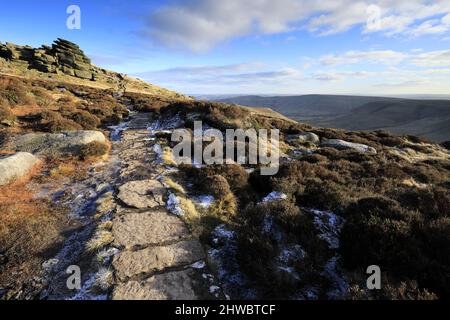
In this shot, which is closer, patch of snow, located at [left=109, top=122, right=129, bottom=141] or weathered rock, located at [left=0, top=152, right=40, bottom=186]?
weathered rock, located at [left=0, top=152, right=40, bottom=186]

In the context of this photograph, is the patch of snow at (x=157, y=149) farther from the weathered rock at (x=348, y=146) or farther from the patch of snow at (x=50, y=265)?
the weathered rock at (x=348, y=146)

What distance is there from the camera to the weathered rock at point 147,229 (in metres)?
6.02

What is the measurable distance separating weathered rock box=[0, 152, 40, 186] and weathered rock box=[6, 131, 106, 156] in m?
1.17

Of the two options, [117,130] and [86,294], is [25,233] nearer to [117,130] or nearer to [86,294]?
[86,294]

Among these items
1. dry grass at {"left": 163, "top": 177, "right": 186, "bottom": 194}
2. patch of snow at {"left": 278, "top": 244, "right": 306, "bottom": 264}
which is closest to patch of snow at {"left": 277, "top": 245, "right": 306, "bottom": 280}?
patch of snow at {"left": 278, "top": 244, "right": 306, "bottom": 264}

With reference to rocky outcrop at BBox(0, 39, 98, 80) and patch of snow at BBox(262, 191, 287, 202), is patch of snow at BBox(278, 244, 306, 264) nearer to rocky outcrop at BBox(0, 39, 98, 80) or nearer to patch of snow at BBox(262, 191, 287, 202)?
patch of snow at BBox(262, 191, 287, 202)

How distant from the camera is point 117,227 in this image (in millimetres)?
6477

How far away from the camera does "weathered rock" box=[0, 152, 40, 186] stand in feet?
28.3

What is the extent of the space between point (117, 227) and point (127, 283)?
1.97 metres

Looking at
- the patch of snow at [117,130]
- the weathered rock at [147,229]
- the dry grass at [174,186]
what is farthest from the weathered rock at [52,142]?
the weathered rock at [147,229]

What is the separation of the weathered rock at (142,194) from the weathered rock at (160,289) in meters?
2.94

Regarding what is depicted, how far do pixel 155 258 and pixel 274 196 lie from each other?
437 centimetres
